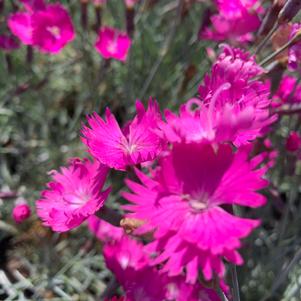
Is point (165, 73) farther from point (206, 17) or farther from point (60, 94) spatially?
point (60, 94)

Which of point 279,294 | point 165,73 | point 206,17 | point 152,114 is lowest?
point 279,294

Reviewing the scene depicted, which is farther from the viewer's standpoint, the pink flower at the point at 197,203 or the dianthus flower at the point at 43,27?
the dianthus flower at the point at 43,27

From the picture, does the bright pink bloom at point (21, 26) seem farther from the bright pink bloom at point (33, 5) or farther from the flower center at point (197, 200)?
the flower center at point (197, 200)

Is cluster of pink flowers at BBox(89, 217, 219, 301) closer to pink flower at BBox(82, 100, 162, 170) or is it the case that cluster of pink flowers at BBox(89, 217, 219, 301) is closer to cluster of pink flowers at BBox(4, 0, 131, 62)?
pink flower at BBox(82, 100, 162, 170)

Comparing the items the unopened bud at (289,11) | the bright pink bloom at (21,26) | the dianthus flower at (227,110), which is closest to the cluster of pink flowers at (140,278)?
the dianthus flower at (227,110)

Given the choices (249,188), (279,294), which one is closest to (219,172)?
(249,188)

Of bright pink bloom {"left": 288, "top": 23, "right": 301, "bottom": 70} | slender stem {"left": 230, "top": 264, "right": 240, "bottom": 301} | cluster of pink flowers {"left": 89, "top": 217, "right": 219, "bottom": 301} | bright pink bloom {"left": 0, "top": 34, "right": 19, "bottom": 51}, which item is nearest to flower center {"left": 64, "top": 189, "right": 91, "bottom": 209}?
cluster of pink flowers {"left": 89, "top": 217, "right": 219, "bottom": 301}
